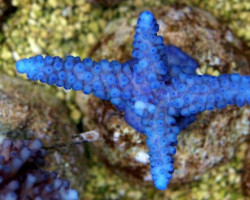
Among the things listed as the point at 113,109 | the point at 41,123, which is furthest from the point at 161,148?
the point at 41,123

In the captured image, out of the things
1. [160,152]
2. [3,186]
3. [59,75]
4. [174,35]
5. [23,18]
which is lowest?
[3,186]

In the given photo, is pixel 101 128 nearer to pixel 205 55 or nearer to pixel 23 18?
pixel 205 55

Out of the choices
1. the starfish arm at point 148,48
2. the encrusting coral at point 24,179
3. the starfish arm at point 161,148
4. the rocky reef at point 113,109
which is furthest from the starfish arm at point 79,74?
the rocky reef at point 113,109

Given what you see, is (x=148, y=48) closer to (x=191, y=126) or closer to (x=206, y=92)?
(x=206, y=92)

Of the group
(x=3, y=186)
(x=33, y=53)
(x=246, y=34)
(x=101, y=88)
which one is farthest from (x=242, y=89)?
(x=33, y=53)

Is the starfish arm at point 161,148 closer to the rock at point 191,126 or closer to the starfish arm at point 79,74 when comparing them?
the starfish arm at point 79,74

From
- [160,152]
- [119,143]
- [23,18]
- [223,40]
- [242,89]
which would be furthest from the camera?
[23,18]

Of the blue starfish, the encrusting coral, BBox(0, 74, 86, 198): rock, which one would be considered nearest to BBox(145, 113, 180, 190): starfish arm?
the blue starfish
